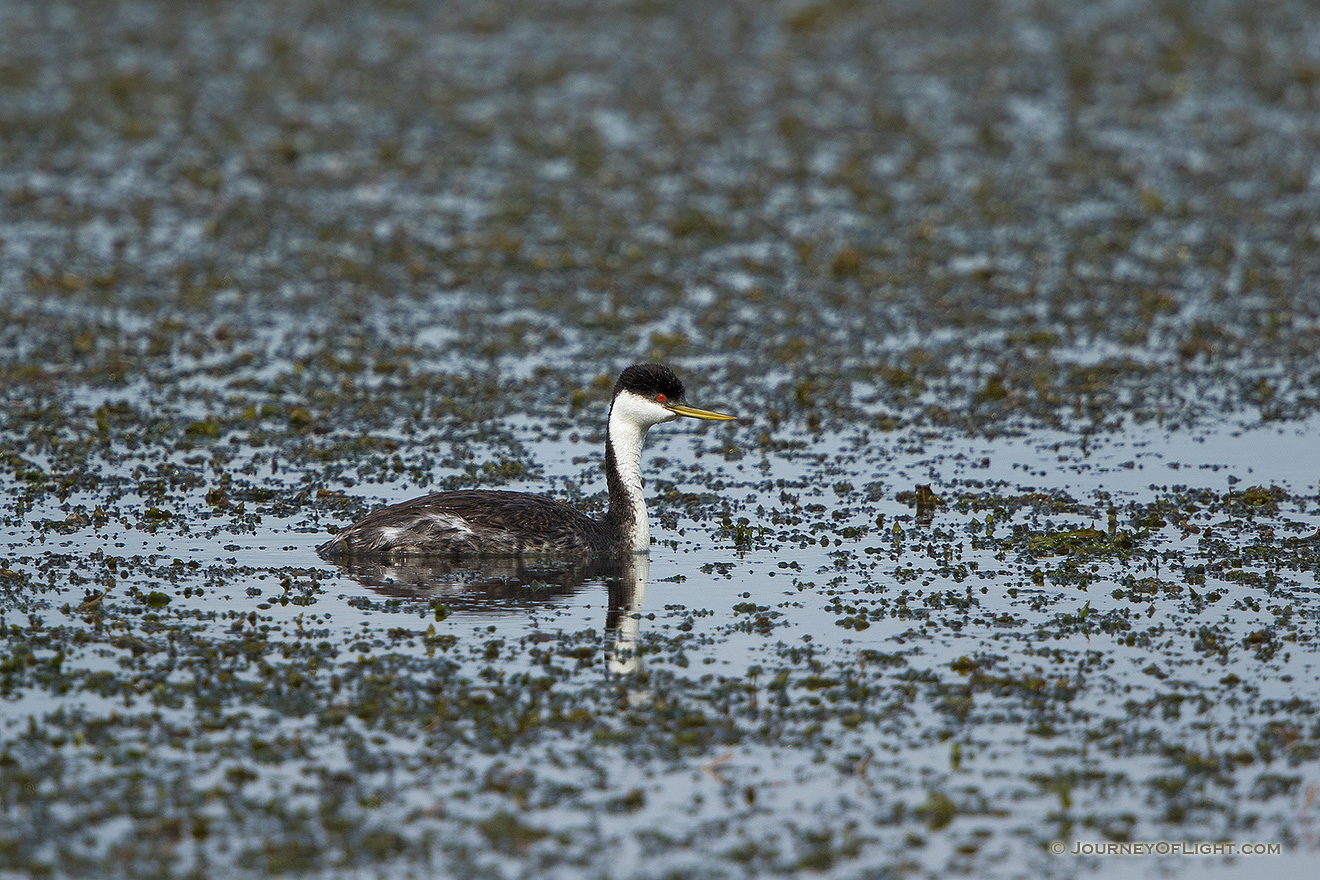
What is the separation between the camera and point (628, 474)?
12.8m

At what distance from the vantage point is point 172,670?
979 cm

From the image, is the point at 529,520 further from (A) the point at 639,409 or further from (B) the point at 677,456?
(B) the point at 677,456

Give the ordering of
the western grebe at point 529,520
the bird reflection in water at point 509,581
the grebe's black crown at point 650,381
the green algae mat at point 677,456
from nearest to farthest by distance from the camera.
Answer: the green algae mat at point 677,456 → the bird reflection in water at point 509,581 → the western grebe at point 529,520 → the grebe's black crown at point 650,381

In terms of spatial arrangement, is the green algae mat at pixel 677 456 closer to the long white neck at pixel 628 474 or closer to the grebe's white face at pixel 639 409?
the long white neck at pixel 628 474

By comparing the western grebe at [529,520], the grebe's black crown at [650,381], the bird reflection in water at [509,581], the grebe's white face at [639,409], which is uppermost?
the grebe's black crown at [650,381]

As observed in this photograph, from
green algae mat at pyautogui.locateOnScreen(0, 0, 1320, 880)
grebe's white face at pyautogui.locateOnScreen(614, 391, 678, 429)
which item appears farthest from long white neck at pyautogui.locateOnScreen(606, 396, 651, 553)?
green algae mat at pyautogui.locateOnScreen(0, 0, 1320, 880)

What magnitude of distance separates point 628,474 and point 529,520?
91cm

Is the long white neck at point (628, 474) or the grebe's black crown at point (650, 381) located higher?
the grebe's black crown at point (650, 381)

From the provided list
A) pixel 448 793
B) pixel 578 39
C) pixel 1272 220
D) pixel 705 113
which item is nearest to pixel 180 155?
pixel 705 113

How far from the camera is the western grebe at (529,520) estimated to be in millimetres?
12156

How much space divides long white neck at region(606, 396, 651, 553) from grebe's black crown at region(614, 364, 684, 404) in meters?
0.15

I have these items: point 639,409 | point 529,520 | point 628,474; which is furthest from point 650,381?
point 529,520

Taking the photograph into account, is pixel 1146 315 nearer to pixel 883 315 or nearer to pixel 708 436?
pixel 883 315

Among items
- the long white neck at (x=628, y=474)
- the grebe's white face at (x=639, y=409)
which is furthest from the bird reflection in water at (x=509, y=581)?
the grebe's white face at (x=639, y=409)
